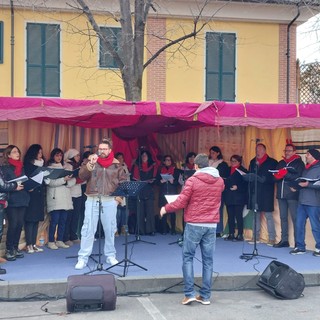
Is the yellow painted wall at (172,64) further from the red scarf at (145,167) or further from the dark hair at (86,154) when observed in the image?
the dark hair at (86,154)

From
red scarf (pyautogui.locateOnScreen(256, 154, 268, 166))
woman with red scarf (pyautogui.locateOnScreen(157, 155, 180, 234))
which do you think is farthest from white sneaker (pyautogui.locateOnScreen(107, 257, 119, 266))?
red scarf (pyautogui.locateOnScreen(256, 154, 268, 166))

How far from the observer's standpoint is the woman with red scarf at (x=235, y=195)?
11188 mm

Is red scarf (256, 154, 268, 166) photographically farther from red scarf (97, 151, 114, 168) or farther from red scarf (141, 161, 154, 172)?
red scarf (97, 151, 114, 168)

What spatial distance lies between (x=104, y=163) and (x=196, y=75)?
11.4m

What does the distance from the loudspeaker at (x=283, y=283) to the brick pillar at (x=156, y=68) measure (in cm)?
1177

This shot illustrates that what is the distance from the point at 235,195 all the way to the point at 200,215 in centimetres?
426

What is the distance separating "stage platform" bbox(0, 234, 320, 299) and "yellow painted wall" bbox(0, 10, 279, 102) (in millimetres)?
8915

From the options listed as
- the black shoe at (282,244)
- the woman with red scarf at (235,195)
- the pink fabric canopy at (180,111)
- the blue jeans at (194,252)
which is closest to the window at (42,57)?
the woman with red scarf at (235,195)

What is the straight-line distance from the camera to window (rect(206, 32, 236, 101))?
1947 centimetres

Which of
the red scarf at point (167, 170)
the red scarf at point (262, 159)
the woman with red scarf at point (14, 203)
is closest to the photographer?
the woman with red scarf at point (14, 203)

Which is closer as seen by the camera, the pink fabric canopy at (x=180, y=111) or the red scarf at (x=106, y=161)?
the pink fabric canopy at (x=180, y=111)

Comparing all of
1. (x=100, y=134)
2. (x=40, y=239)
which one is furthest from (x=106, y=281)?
(x=100, y=134)

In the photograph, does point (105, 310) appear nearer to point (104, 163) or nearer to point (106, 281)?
point (106, 281)

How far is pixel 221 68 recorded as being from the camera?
1958cm
